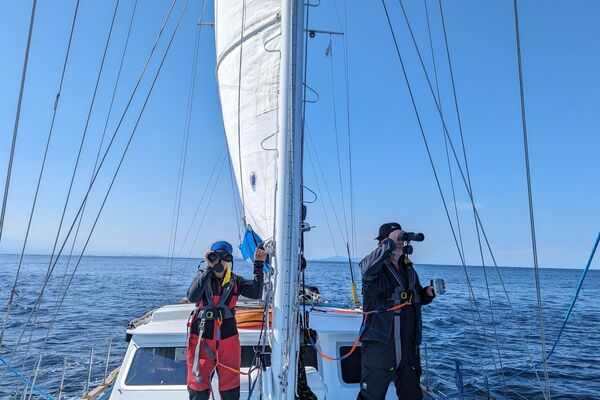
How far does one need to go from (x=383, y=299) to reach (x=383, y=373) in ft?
1.99

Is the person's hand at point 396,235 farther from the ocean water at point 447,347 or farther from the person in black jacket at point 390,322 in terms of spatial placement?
the ocean water at point 447,347

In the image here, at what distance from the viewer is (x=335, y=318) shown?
5.21 metres

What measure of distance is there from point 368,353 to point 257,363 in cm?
95

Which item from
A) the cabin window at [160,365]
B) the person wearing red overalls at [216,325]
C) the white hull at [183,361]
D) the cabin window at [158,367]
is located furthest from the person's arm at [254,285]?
the cabin window at [158,367]

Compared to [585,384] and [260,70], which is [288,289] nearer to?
[260,70]

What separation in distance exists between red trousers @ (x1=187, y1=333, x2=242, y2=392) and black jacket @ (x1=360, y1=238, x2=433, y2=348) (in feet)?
4.12

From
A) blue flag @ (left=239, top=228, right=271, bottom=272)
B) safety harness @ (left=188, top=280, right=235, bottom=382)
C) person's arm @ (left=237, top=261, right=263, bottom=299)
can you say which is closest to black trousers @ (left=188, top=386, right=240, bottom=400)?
safety harness @ (left=188, top=280, right=235, bottom=382)

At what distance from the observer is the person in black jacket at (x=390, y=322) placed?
338 cm

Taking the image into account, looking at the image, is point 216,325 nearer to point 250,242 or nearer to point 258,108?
point 250,242

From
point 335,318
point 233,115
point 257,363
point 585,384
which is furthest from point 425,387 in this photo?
point 585,384

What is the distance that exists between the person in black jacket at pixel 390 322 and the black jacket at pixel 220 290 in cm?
97

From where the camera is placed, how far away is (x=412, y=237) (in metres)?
3.54

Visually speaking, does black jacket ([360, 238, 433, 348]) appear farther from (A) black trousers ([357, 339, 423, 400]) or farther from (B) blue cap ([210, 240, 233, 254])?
(B) blue cap ([210, 240, 233, 254])

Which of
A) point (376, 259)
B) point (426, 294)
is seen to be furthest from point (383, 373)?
point (376, 259)
